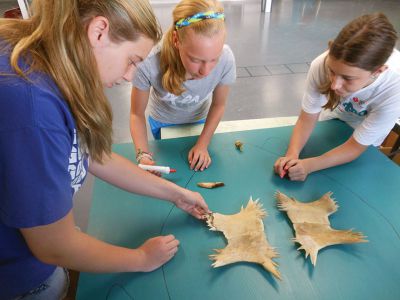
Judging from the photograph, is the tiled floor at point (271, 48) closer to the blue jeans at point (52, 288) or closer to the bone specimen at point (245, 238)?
the blue jeans at point (52, 288)

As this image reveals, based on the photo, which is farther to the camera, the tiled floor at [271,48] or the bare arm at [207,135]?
the tiled floor at [271,48]

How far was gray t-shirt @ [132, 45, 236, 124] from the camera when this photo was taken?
43.4 inches

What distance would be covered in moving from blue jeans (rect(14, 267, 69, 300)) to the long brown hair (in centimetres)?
102

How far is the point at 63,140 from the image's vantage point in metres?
0.49

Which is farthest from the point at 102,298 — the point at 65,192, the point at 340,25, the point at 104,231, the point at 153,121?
the point at 340,25

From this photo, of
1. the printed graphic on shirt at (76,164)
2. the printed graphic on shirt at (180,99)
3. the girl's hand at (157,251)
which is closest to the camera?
the printed graphic on shirt at (76,164)

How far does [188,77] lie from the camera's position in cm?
111

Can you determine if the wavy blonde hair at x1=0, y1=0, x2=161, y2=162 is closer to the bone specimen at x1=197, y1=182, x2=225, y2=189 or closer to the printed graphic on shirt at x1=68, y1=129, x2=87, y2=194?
the printed graphic on shirt at x1=68, y1=129, x2=87, y2=194

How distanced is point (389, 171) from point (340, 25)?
3.68 m

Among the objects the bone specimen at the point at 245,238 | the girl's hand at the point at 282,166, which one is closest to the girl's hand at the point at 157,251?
the bone specimen at the point at 245,238

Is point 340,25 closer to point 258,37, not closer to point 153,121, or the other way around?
point 258,37

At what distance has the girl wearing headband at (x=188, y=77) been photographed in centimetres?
92

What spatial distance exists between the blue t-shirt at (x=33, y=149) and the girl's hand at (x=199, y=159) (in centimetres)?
51

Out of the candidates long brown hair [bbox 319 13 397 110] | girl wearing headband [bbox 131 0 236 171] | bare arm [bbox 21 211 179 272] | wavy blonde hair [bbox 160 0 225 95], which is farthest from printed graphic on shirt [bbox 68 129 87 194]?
long brown hair [bbox 319 13 397 110]
